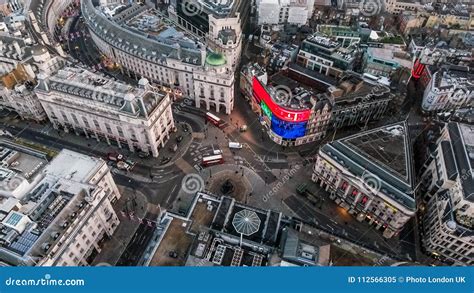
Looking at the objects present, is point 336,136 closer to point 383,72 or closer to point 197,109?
point 383,72

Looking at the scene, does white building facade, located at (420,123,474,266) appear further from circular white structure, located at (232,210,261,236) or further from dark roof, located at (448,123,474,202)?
circular white structure, located at (232,210,261,236)

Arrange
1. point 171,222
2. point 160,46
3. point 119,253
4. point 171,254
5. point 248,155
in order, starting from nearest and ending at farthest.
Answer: point 171,254 < point 171,222 < point 119,253 < point 248,155 < point 160,46

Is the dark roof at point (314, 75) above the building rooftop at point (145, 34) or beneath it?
beneath

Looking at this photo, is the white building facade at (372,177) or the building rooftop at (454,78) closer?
the white building facade at (372,177)

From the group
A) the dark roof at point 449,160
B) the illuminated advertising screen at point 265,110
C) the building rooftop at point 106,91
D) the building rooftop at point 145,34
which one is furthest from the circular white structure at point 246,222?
the building rooftop at point 145,34

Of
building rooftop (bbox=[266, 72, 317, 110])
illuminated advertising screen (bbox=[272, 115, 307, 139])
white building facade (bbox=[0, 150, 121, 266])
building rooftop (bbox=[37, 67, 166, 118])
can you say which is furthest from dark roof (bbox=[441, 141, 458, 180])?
white building facade (bbox=[0, 150, 121, 266])

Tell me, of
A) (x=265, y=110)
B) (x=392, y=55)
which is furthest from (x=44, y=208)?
(x=392, y=55)

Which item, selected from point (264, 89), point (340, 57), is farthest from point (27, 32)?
point (340, 57)

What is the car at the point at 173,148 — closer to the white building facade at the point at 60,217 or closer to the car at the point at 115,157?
the car at the point at 115,157
